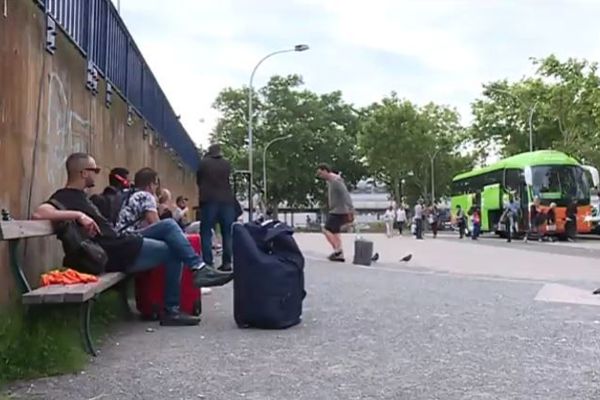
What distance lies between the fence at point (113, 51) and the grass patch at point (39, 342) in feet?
8.09

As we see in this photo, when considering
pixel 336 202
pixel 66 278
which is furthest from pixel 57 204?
pixel 336 202

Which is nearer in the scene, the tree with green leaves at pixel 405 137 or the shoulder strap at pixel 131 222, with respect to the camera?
the shoulder strap at pixel 131 222

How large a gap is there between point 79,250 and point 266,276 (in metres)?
1.48

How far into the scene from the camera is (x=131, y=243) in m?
6.31

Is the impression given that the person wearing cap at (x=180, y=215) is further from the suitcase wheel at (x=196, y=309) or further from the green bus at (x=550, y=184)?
the green bus at (x=550, y=184)

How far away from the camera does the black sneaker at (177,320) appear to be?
22.2 ft

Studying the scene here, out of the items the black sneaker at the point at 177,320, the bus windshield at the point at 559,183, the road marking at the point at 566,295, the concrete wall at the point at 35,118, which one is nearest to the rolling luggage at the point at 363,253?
the road marking at the point at 566,295

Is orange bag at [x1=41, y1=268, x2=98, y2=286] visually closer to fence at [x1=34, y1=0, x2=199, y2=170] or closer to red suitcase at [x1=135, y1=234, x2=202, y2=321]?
red suitcase at [x1=135, y1=234, x2=202, y2=321]

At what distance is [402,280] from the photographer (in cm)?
1095

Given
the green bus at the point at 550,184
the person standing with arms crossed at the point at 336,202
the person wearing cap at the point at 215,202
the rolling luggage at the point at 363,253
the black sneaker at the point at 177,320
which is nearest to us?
the black sneaker at the point at 177,320

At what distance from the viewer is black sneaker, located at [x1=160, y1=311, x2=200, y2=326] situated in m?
6.77

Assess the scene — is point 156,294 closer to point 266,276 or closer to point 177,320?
point 177,320

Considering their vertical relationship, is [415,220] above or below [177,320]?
above

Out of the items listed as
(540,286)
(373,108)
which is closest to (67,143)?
(540,286)
